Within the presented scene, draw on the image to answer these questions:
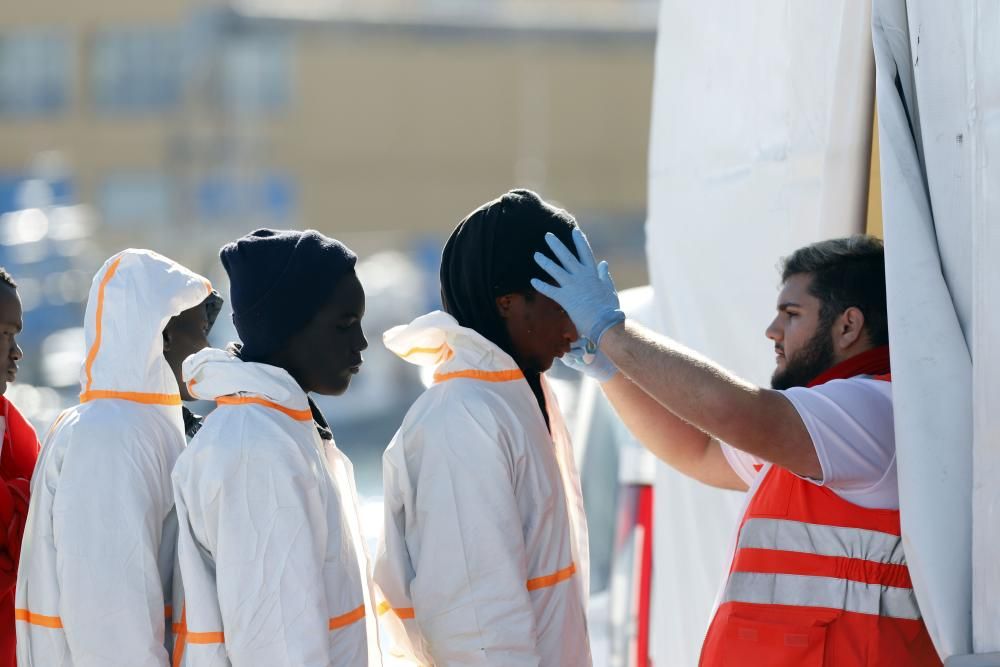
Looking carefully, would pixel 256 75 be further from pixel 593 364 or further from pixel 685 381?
pixel 685 381

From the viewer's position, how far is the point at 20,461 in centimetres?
278

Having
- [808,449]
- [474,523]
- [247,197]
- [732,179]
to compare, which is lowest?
[247,197]

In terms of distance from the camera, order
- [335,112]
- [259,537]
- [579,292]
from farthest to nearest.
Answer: [335,112]
[579,292]
[259,537]

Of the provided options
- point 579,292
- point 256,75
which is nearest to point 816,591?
point 579,292

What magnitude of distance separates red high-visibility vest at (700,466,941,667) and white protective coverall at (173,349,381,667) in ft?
2.37

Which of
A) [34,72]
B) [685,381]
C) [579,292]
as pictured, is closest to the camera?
[685,381]

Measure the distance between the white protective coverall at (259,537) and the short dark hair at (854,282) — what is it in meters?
1.02

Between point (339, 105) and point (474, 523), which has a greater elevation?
point (339, 105)

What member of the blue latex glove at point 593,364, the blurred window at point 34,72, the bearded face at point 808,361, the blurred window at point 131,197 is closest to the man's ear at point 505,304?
the blue latex glove at point 593,364

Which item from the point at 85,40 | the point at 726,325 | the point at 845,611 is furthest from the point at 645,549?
the point at 85,40

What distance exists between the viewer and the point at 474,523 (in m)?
2.32

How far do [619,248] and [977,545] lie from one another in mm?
25592

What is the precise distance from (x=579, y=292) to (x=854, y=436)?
0.57 metres

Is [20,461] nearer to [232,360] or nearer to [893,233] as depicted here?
[232,360]
